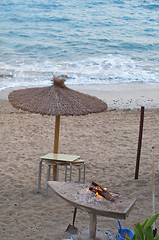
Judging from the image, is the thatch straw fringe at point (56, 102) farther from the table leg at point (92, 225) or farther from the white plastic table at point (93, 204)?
the table leg at point (92, 225)

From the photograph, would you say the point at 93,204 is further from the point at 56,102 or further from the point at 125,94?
the point at 125,94

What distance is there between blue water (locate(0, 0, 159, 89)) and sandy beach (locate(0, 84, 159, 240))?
4.08 metres

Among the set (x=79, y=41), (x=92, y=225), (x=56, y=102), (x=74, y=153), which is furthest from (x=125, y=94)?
(x=79, y=41)

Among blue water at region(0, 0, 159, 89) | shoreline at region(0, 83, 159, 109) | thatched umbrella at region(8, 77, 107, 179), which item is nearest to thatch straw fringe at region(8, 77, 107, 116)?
thatched umbrella at region(8, 77, 107, 179)

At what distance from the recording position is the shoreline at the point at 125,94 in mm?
9164

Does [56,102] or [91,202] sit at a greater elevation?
[56,102]

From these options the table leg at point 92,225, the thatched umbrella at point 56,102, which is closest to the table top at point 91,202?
the table leg at point 92,225

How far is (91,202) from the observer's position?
2.94m

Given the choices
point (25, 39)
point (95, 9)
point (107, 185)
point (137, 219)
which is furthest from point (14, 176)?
point (95, 9)

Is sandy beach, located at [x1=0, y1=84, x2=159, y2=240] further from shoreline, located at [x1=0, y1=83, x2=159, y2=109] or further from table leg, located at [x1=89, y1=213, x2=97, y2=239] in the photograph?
table leg, located at [x1=89, y1=213, x2=97, y2=239]

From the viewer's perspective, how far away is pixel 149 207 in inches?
156

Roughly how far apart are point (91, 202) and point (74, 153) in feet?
9.66

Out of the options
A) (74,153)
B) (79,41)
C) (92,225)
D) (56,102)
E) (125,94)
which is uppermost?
(79,41)

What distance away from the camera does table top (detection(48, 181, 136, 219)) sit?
2.81 m
